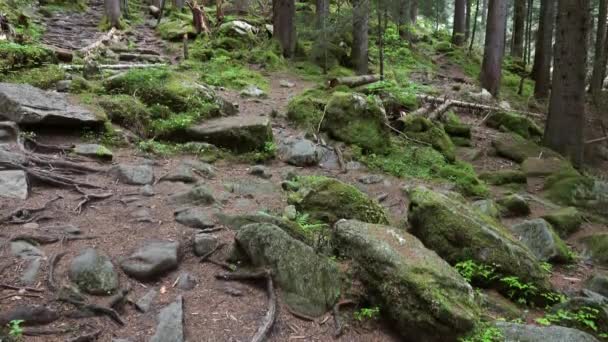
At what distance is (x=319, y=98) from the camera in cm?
1084

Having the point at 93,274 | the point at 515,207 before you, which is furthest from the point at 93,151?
the point at 515,207

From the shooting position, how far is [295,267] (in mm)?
4273

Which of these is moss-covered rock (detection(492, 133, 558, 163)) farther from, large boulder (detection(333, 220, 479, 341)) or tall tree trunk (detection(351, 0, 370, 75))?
large boulder (detection(333, 220, 479, 341))

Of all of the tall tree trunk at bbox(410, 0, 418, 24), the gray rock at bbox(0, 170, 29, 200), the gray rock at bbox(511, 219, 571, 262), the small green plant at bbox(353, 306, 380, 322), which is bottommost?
the gray rock at bbox(511, 219, 571, 262)

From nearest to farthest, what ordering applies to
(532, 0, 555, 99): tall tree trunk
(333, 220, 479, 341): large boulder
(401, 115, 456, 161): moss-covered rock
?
1. (333, 220, 479, 341): large boulder
2. (401, 115, 456, 161): moss-covered rock
3. (532, 0, 555, 99): tall tree trunk

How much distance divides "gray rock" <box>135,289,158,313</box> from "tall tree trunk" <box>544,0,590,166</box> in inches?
372

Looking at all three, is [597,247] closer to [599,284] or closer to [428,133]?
[599,284]

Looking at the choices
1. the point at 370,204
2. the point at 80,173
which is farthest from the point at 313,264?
the point at 80,173

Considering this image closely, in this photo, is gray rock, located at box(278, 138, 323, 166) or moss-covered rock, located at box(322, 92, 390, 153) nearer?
gray rock, located at box(278, 138, 323, 166)

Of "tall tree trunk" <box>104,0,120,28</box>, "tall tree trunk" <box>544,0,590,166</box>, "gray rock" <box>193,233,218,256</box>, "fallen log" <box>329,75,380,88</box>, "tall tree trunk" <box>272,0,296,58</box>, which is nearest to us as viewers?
"gray rock" <box>193,233,218,256</box>

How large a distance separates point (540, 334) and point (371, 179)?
461 cm

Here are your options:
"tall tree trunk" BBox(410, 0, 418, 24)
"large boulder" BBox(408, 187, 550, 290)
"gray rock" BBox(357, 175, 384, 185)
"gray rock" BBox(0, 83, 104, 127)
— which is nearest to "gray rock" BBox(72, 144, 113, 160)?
"gray rock" BBox(0, 83, 104, 127)

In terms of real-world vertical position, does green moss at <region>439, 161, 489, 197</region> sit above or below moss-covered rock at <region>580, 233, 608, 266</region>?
above

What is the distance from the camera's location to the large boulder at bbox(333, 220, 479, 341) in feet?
12.8
